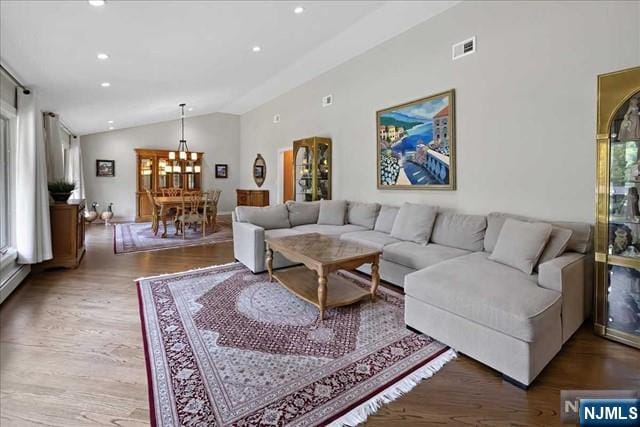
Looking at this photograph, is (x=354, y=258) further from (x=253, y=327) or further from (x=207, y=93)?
(x=207, y=93)

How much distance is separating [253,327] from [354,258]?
1.02 metres

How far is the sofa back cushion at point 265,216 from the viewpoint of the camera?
4.59 metres

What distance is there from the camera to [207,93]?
6961 millimetres

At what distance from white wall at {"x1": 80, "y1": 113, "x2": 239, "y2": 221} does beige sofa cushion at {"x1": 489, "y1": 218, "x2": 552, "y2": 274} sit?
27.3ft

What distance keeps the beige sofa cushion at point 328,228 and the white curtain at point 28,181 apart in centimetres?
323

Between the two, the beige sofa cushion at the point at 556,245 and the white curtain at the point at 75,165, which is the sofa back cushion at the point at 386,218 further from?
the white curtain at the point at 75,165

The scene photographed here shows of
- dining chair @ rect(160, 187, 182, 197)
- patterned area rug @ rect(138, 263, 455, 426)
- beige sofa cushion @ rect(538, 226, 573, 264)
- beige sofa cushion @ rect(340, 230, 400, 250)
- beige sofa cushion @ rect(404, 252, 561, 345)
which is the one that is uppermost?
dining chair @ rect(160, 187, 182, 197)

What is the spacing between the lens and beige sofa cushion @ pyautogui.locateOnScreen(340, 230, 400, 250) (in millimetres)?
3732

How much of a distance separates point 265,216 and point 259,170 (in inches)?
185

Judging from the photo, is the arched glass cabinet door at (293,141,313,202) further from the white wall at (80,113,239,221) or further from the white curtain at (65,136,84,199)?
the white curtain at (65,136,84,199)

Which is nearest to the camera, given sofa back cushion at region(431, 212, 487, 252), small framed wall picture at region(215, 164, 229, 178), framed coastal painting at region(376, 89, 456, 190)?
sofa back cushion at region(431, 212, 487, 252)

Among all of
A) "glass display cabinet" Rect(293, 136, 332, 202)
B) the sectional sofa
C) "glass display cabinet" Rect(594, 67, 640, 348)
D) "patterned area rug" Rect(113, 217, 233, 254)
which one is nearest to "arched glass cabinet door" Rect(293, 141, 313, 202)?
"glass display cabinet" Rect(293, 136, 332, 202)

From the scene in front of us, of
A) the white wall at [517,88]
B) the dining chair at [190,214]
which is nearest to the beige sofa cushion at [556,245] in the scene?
the white wall at [517,88]

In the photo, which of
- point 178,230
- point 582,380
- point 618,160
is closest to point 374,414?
point 582,380
